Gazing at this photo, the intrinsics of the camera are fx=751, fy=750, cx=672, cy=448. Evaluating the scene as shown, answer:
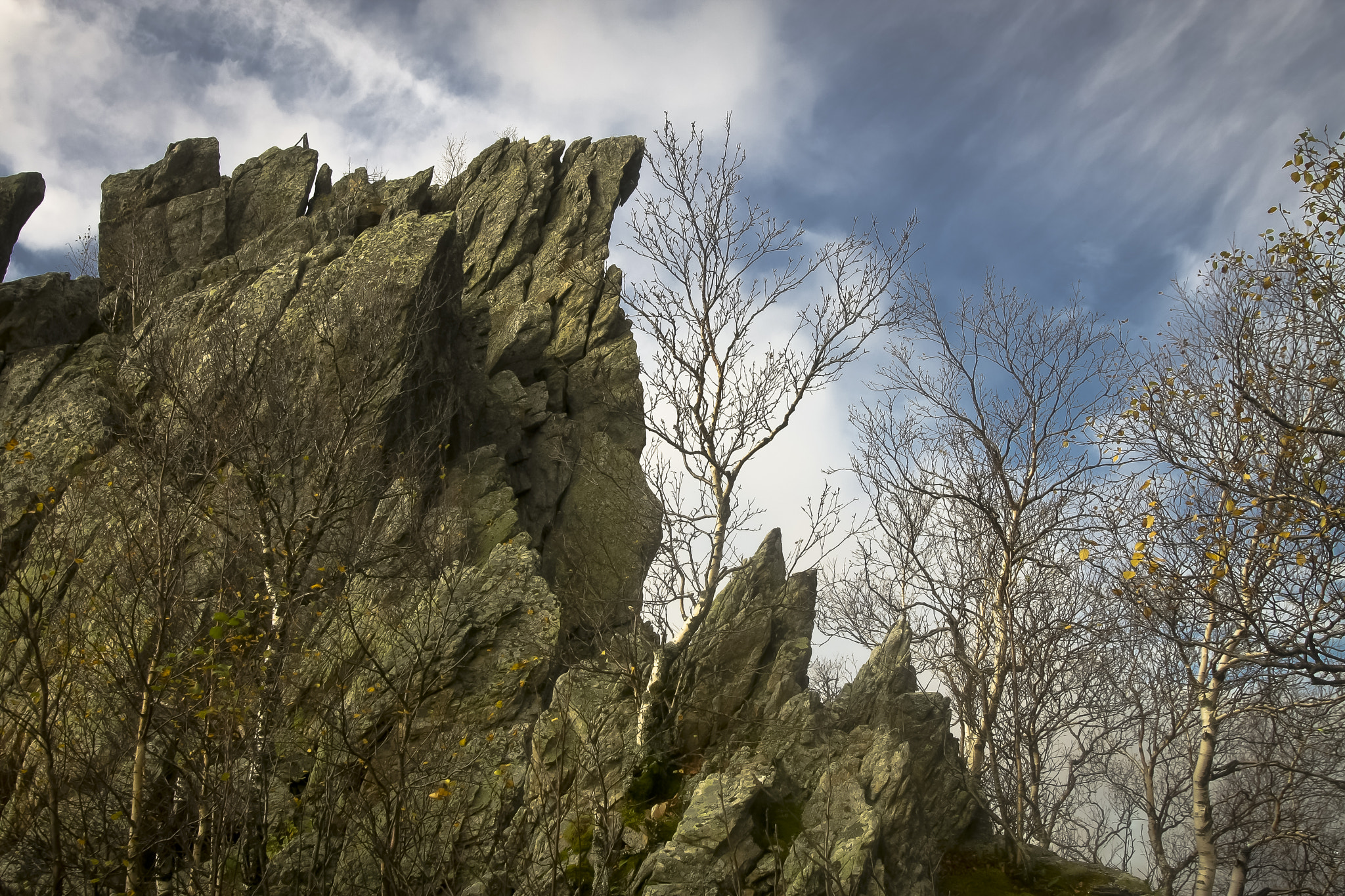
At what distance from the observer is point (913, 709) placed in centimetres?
1120

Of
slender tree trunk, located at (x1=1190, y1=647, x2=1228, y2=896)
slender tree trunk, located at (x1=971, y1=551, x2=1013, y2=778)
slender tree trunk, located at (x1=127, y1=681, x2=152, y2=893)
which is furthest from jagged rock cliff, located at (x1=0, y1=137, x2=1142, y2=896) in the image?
slender tree trunk, located at (x1=1190, y1=647, x2=1228, y2=896)

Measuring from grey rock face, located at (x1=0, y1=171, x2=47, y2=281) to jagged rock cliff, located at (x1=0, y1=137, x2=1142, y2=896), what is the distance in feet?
6.76

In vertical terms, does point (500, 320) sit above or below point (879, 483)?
above

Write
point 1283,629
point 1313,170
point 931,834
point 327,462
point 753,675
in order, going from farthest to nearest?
point 327,462
point 753,675
point 931,834
point 1283,629
point 1313,170

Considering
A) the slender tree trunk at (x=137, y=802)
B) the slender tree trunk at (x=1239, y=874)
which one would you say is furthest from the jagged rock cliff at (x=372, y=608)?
the slender tree trunk at (x=1239, y=874)

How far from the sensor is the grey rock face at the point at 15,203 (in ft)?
70.8

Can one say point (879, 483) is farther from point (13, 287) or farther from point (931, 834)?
point (13, 287)

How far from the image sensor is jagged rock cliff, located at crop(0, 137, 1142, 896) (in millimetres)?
5957

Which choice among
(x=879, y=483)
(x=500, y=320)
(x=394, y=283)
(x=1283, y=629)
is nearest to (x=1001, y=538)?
(x=879, y=483)

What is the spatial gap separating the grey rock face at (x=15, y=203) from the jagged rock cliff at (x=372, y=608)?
6.76 ft

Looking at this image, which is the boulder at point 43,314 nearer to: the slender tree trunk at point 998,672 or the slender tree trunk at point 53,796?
the slender tree trunk at point 53,796

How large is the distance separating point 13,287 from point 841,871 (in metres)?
23.1

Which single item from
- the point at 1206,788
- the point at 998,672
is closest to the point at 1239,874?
the point at 1206,788

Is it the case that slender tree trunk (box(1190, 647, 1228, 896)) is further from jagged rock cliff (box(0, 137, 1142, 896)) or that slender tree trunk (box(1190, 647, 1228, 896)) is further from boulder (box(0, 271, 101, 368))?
boulder (box(0, 271, 101, 368))
